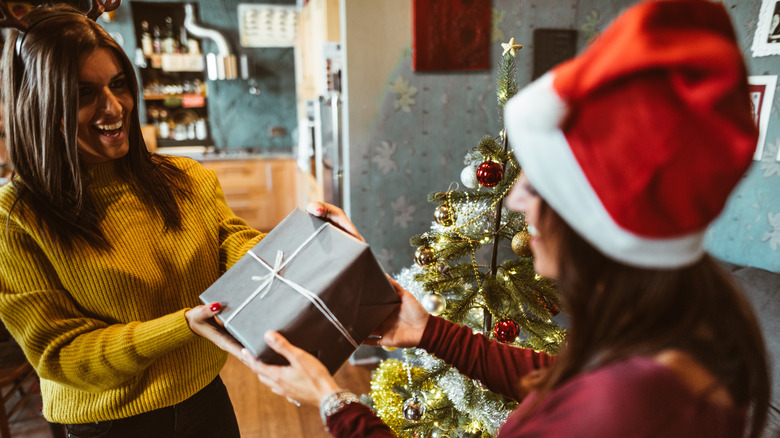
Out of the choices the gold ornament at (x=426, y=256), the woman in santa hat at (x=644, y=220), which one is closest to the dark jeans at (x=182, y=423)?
the gold ornament at (x=426, y=256)

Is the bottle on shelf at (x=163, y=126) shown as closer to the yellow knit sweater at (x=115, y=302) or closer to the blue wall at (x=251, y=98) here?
the blue wall at (x=251, y=98)

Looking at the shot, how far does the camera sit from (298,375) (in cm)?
77

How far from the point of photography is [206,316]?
0.85 meters

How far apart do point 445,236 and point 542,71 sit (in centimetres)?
155

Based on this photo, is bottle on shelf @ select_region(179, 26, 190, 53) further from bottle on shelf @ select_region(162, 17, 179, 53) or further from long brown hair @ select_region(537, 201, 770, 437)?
long brown hair @ select_region(537, 201, 770, 437)

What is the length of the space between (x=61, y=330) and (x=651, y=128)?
103cm

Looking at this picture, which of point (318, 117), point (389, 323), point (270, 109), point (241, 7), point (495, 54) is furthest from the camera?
point (270, 109)

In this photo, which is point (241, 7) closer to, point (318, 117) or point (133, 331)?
point (318, 117)

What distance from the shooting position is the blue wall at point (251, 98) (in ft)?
16.8

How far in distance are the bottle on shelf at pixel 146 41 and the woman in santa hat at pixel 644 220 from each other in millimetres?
5452

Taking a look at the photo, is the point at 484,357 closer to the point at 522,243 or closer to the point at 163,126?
the point at 522,243

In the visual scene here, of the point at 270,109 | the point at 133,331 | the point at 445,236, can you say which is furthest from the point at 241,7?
the point at 133,331

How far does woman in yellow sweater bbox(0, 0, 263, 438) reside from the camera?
847 millimetres

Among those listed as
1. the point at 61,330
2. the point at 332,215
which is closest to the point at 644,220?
the point at 332,215
